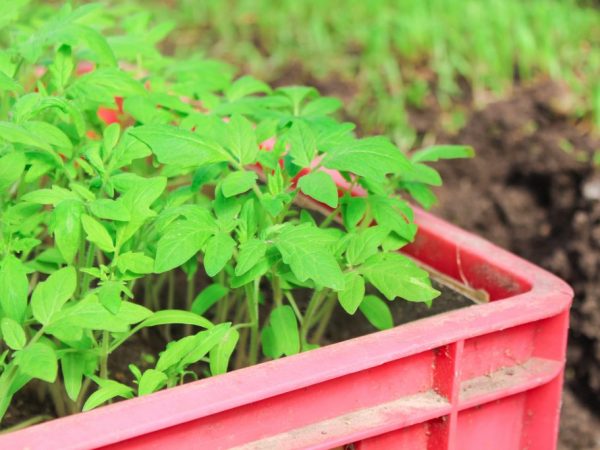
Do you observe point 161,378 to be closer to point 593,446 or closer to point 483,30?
point 593,446

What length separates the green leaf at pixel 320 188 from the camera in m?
1.40

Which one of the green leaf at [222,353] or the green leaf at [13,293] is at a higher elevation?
the green leaf at [13,293]

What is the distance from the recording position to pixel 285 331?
1.52 m

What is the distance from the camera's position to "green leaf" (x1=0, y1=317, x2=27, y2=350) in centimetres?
128

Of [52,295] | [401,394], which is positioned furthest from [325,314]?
[52,295]

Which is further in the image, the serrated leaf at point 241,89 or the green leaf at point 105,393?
the serrated leaf at point 241,89

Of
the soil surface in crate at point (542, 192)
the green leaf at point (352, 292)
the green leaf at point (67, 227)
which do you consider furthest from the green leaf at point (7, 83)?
Result: the soil surface in crate at point (542, 192)

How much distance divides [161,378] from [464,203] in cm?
169

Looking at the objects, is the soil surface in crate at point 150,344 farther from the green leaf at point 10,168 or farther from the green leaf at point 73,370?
the green leaf at point 10,168

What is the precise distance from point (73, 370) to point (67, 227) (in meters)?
0.20

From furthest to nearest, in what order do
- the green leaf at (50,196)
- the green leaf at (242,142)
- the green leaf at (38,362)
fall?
the green leaf at (242,142)
the green leaf at (50,196)
the green leaf at (38,362)

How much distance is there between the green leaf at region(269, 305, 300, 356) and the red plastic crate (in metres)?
0.15

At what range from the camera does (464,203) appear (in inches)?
115

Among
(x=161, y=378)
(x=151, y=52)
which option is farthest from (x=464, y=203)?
(x=161, y=378)
